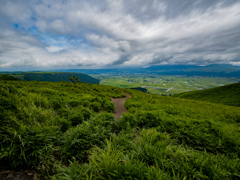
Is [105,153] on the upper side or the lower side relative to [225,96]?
upper

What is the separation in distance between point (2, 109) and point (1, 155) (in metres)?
2.66

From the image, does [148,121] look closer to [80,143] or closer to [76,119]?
[80,143]

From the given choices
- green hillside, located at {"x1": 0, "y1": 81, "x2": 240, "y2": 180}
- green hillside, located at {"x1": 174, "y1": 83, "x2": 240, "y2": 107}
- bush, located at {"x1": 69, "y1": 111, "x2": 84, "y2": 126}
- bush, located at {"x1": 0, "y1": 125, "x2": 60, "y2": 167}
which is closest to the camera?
green hillside, located at {"x1": 0, "y1": 81, "x2": 240, "y2": 180}

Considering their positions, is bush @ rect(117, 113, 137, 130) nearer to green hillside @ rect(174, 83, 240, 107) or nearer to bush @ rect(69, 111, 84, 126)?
bush @ rect(69, 111, 84, 126)

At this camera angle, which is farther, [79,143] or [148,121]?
[148,121]

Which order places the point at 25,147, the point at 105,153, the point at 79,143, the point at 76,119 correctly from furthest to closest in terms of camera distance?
the point at 76,119 → the point at 79,143 → the point at 25,147 → the point at 105,153

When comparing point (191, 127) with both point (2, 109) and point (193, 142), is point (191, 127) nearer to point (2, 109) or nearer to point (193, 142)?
point (193, 142)

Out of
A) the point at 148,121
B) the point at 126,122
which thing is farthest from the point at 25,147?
the point at 148,121

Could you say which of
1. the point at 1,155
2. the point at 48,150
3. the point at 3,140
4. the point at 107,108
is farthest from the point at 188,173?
the point at 107,108

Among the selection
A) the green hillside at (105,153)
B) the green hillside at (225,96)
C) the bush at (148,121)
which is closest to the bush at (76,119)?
the green hillside at (105,153)

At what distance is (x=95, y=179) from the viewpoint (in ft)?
7.79

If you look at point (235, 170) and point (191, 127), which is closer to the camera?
point (235, 170)

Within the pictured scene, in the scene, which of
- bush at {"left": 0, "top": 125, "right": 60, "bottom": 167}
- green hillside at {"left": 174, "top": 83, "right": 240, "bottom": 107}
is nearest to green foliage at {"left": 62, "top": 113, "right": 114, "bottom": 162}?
bush at {"left": 0, "top": 125, "right": 60, "bottom": 167}

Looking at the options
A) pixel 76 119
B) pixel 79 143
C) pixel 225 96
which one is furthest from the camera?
pixel 225 96
